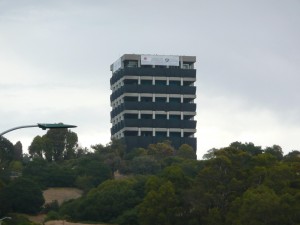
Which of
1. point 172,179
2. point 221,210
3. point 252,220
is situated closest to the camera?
point 252,220

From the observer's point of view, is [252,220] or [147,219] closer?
[252,220]

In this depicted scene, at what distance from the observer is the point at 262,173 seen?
565 feet

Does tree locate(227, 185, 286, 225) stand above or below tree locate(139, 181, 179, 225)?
below

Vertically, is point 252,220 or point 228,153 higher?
point 228,153

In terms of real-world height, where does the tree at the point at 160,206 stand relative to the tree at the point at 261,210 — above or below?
above

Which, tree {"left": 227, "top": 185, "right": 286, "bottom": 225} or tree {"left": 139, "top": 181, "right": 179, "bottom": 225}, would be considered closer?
tree {"left": 227, "top": 185, "right": 286, "bottom": 225}

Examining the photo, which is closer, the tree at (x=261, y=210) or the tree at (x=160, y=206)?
the tree at (x=261, y=210)

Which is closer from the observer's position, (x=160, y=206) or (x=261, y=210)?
(x=261, y=210)

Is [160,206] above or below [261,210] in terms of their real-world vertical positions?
above

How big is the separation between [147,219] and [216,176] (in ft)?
36.4

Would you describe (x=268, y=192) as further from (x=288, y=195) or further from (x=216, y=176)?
(x=216, y=176)

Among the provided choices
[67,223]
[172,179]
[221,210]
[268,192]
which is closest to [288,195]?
[268,192]

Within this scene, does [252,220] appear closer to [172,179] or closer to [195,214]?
[195,214]

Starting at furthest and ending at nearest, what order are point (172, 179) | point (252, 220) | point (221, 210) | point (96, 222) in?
1. point (96, 222)
2. point (172, 179)
3. point (221, 210)
4. point (252, 220)
